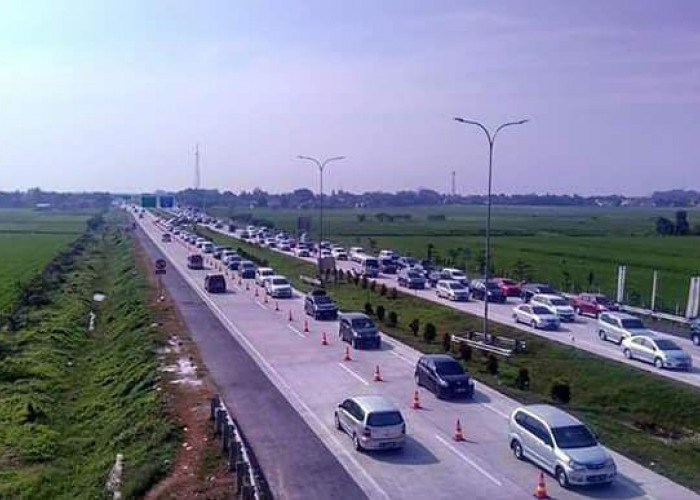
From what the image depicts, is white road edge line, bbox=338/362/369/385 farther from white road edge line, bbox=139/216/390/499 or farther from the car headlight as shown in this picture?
the car headlight

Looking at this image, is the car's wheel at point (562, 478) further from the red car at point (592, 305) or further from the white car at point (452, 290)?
the white car at point (452, 290)

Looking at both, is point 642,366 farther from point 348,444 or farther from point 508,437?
point 348,444

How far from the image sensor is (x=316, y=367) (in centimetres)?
3750

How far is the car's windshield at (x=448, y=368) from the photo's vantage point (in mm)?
31891

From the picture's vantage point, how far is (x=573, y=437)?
22938 mm

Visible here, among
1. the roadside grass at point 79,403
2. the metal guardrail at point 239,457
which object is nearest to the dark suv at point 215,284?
the roadside grass at point 79,403

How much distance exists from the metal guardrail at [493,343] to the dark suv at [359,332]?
444 cm

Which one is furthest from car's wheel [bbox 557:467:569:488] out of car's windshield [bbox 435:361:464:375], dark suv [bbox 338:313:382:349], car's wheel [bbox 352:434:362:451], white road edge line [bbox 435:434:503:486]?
dark suv [bbox 338:313:382:349]

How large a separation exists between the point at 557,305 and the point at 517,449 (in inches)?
1159

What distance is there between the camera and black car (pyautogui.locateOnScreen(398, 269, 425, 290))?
69188 mm

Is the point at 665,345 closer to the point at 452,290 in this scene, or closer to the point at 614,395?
the point at 614,395

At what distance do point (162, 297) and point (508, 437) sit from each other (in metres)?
38.3

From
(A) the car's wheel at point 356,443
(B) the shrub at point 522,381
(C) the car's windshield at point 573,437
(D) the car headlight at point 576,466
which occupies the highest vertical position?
(C) the car's windshield at point 573,437

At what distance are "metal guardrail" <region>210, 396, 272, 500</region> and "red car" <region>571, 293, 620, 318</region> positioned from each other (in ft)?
108
